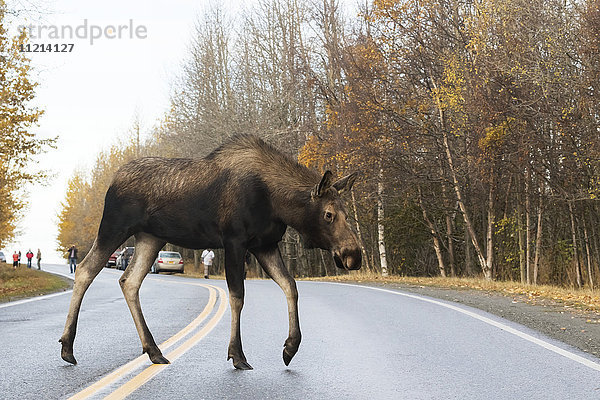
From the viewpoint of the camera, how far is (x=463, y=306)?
43.5ft

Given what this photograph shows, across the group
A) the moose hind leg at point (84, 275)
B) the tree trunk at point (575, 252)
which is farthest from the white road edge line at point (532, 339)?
the tree trunk at point (575, 252)

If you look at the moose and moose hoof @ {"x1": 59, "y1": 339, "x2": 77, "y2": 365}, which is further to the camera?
moose hoof @ {"x1": 59, "y1": 339, "x2": 77, "y2": 365}

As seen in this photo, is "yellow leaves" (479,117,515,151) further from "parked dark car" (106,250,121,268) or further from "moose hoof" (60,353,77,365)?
"parked dark car" (106,250,121,268)

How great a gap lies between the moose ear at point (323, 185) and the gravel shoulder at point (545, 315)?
4055mm

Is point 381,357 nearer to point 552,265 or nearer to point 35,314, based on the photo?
point 35,314

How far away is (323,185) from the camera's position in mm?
5062

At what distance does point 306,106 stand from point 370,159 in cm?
1178

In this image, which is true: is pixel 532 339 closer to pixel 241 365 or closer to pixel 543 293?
pixel 241 365

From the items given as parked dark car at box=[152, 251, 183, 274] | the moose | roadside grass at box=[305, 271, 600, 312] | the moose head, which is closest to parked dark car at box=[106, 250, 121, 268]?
parked dark car at box=[152, 251, 183, 274]

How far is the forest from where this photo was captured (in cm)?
1683

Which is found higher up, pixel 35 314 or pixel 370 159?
Result: pixel 370 159

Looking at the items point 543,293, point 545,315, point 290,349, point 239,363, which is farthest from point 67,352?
point 543,293

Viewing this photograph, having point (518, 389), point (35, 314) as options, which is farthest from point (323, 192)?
point (35, 314)

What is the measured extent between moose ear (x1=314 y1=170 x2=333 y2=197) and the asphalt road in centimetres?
152
